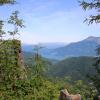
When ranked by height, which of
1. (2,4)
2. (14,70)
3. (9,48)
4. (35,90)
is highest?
(2,4)

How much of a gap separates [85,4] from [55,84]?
20.3 ft

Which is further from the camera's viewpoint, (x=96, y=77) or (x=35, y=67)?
(x=96, y=77)

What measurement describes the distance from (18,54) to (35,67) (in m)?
1.47

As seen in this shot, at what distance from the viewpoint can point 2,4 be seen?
19688 millimetres

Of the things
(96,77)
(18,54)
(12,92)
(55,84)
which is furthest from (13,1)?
(96,77)

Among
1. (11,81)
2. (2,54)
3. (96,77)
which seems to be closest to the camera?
(2,54)

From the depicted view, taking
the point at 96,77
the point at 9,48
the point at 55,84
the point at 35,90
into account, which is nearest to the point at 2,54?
the point at 9,48

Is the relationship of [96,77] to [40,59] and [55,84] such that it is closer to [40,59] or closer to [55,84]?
[55,84]

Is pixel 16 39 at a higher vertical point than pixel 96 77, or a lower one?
higher

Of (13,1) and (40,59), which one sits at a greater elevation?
(13,1)

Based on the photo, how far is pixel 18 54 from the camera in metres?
22.4

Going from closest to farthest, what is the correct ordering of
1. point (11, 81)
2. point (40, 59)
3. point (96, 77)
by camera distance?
point (11, 81) → point (40, 59) → point (96, 77)

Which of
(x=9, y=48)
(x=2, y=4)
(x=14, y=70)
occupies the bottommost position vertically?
(x=14, y=70)

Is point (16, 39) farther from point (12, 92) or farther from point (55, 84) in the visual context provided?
point (55, 84)
